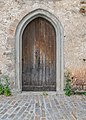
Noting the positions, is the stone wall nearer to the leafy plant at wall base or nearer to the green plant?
the green plant

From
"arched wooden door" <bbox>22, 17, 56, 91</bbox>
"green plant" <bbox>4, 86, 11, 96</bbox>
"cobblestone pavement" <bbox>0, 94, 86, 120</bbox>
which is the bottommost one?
"cobblestone pavement" <bbox>0, 94, 86, 120</bbox>

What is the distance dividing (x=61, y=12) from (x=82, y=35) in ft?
3.03

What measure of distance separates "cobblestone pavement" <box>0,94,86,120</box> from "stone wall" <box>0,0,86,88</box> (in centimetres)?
85


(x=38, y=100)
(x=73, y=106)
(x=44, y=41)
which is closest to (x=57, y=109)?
(x=73, y=106)

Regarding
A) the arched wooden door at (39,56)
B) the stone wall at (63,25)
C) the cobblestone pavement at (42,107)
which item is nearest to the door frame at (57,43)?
the stone wall at (63,25)

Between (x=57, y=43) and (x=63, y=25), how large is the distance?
0.57 meters

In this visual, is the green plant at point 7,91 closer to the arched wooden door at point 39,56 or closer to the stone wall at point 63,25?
the stone wall at point 63,25

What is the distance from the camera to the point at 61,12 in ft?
20.8

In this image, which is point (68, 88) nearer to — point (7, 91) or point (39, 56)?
point (39, 56)

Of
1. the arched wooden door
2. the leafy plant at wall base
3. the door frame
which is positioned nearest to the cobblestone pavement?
the leafy plant at wall base

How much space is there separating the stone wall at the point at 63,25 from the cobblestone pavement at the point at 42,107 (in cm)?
85

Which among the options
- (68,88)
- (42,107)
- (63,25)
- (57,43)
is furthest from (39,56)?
(42,107)

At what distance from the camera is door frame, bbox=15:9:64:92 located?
251 inches

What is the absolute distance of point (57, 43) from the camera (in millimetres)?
6508
